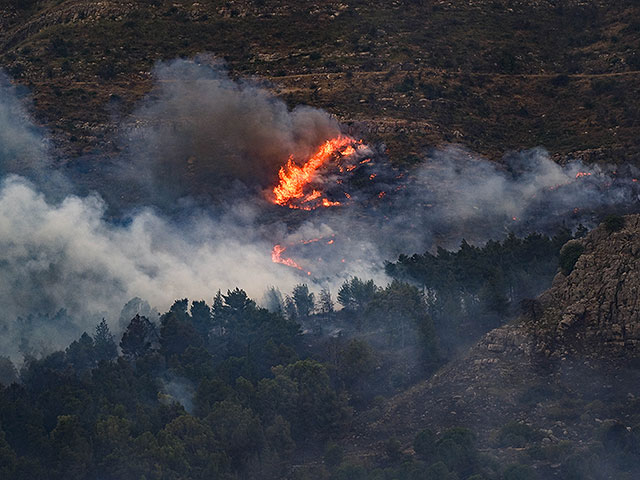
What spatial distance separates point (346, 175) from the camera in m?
187

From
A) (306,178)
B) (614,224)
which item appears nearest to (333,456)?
(614,224)

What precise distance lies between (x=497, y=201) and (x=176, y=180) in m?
40.3

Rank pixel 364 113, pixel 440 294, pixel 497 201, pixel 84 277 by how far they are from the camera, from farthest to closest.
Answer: pixel 364 113, pixel 497 201, pixel 84 277, pixel 440 294

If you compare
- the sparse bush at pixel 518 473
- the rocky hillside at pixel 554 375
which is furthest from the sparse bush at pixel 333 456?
the sparse bush at pixel 518 473

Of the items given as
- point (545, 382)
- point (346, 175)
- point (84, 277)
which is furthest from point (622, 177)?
point (84, 277)

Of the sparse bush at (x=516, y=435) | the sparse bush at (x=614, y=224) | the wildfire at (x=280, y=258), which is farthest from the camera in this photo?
the wildfire at (x=280, y=258)

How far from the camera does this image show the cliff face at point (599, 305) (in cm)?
13638

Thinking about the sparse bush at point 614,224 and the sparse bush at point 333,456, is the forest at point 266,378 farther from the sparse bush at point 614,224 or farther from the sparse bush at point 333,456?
the sparse bush at point 614,224

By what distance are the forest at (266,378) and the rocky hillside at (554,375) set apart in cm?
341

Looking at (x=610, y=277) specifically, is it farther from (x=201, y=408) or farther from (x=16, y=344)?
(x=16, y=344)

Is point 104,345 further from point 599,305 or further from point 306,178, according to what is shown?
point 599,305

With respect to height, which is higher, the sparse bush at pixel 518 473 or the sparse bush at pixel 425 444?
the sparse bush at pixel 425 444

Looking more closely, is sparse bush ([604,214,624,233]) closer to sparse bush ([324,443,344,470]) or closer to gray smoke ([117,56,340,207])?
sparse bush ([324,443,344,470])

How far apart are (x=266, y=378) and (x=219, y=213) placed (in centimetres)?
4406
